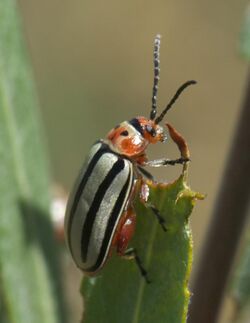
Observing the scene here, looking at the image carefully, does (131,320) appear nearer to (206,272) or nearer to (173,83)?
(206,272)

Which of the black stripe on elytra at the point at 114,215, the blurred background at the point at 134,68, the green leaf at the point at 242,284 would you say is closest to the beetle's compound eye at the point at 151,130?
the black stripe on elytra at the point at 114,215

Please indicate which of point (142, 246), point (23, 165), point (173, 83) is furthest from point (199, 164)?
point (142, 246)

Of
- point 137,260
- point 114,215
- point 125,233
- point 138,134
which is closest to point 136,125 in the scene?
point 138,134

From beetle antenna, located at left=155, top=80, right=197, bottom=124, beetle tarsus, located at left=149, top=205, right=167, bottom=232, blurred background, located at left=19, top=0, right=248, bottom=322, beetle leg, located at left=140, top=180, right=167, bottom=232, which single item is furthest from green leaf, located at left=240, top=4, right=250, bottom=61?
blurred background, located at left=19, top=0, right=248, bottom=322

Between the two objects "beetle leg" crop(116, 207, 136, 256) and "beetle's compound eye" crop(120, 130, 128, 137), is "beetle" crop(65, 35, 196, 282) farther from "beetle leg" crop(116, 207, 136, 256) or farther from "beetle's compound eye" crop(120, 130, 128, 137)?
"beetle's compound eye" crop(120, 130, 128, 137)

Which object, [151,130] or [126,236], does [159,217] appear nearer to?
[126,236]

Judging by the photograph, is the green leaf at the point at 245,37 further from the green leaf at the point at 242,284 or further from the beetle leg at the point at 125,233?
the beetle leg at the point at 125,233
